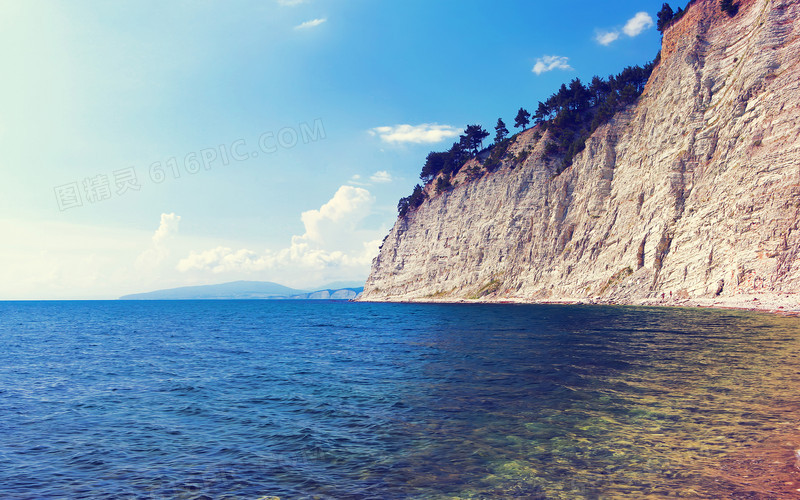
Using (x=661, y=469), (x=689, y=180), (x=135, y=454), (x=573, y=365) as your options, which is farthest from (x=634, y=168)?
(x=135, y=454)

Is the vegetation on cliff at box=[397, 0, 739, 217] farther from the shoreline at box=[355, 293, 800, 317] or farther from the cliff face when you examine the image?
the shoreline at box=[355, 293, 800, 317]

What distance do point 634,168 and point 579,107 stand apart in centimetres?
3047

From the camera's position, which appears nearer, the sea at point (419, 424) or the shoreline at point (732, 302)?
the sea at point (419, 424)

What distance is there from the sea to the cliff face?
30541mm

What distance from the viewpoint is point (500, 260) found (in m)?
91.6

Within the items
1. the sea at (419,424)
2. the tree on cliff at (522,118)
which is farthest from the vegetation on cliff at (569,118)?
the sea at (419,424)

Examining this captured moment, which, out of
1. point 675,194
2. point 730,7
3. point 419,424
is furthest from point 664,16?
point 419,424

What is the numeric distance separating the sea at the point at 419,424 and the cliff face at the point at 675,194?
1202 inches

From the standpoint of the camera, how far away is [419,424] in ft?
42.9

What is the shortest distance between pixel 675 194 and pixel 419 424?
2527 inches

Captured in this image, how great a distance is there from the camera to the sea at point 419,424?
359 inches

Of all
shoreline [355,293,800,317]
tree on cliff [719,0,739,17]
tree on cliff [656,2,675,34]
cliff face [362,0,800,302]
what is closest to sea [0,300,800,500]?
shoreline [355,293,800,317]

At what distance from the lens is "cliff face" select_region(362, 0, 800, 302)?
4916 cm

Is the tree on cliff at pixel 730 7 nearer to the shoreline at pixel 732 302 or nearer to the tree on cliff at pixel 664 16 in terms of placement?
the tree on cliff at pixel 664 16
